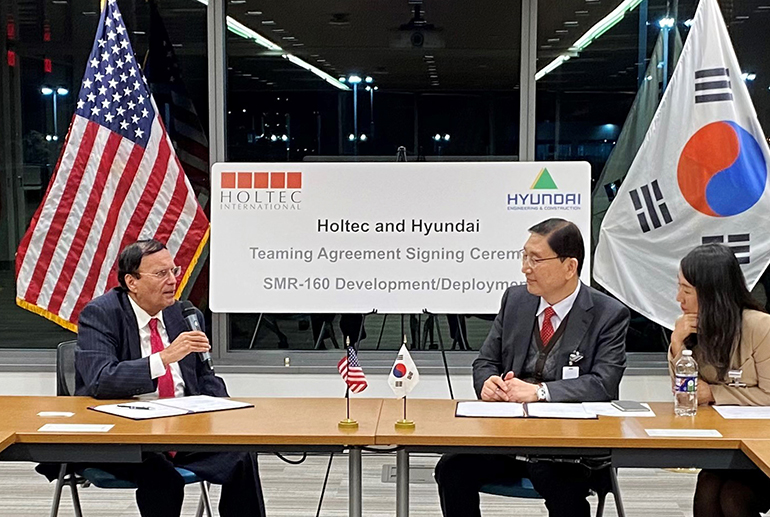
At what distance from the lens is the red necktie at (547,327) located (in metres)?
3.67

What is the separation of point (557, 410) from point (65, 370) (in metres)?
2.01

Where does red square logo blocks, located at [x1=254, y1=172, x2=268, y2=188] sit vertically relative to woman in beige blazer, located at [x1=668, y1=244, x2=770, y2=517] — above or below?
above

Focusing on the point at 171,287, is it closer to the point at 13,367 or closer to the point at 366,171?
the point at 366,171

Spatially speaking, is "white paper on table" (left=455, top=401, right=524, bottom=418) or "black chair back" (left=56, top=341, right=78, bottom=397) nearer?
"white paper on table" (left=455, top=401, right=524, bottom=418)

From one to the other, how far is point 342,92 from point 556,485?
305cm

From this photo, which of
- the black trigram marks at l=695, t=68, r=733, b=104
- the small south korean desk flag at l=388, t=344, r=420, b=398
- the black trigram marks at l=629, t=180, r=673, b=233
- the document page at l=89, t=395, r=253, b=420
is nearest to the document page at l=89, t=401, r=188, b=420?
the document page at l=89, t=395, r=253, b=420

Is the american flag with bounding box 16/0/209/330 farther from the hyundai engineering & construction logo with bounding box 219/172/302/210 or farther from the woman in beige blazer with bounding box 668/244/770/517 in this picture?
the woman in beige blazer with bounding box 668/244/770/517

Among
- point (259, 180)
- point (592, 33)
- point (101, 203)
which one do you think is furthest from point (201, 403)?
point (592, 33)

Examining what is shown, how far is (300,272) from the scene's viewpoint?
16.0 feet

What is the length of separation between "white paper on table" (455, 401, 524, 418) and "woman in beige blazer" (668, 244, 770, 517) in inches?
24.6

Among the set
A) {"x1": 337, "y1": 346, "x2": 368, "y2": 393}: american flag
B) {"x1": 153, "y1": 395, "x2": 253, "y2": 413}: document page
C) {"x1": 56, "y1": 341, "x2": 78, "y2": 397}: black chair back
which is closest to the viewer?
{"x1": 337, "y1": 346, "x2": 368, "y2": 393}: american flag

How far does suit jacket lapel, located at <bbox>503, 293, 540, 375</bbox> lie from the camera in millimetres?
3662

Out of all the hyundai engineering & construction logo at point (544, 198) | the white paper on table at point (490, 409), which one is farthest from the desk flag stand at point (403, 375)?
the hyundai engineering & construction logo at point (544, 198)

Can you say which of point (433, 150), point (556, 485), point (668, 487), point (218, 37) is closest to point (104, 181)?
point (218, 37)
